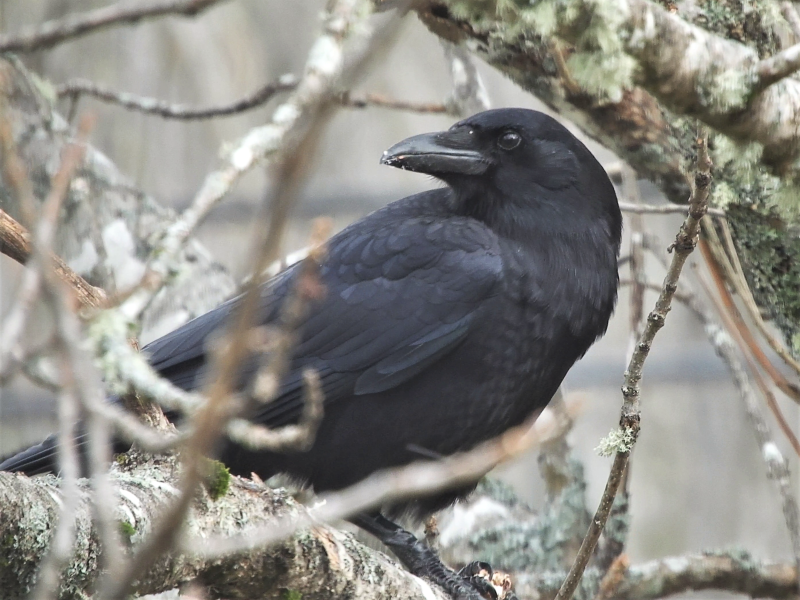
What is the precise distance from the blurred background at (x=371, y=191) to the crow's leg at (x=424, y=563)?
3430 millimetres

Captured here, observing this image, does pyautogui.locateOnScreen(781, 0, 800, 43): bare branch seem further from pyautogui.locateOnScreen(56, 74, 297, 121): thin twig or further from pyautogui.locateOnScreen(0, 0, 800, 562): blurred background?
pyautogui.locateOnScreen(0, 0, 800, 562): blurred background

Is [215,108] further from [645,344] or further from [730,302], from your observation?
[645,344]

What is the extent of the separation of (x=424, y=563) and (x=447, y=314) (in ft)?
2.47

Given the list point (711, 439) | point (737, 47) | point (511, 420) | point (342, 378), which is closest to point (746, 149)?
point (737, 47)

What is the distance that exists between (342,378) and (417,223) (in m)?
0.57

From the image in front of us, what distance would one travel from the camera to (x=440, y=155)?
3246 millimetres

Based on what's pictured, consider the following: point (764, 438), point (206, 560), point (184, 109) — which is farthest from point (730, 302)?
point (184, 109)

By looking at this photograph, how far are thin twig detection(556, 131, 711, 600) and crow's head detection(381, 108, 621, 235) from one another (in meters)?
1.12

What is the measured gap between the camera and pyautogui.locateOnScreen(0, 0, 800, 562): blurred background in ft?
22.8

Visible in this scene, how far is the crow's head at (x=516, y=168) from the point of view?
10.8 ft

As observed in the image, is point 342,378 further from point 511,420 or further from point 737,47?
point 737,47

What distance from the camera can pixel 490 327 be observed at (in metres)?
3.01

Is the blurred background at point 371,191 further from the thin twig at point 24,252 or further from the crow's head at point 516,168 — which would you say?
the thin twig at point 24,252

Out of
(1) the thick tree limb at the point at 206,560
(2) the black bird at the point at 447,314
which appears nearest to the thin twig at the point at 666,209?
(2) the black bird at the point at 447,314
